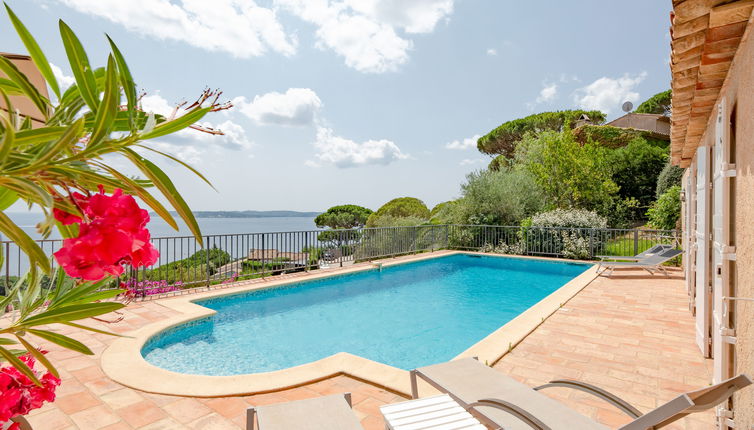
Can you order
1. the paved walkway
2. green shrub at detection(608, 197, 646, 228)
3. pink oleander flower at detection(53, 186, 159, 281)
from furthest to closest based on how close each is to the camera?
green shrub at detection(608, 197, 646, 228) → the paved walkway → pink oleander flower at detection(53, 186, 159, 281)

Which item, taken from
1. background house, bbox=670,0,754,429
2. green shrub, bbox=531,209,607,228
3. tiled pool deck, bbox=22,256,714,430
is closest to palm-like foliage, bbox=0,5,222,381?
tiled pool deck, bbox=22,256,714,430

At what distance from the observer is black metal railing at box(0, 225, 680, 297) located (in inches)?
270

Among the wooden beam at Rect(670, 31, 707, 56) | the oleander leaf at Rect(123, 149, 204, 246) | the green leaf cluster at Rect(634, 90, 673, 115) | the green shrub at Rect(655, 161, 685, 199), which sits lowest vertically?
the oleander leaf at Rect(123, 149, 204, 246)

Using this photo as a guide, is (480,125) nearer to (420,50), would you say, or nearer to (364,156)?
(364,156)

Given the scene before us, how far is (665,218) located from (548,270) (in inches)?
164

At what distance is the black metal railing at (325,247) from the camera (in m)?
6.87

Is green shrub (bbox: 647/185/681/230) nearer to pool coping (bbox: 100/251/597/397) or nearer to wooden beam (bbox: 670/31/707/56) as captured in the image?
pool coping (bbox: 100/251/597/397)

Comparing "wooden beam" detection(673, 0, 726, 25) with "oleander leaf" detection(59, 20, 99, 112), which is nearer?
"oleander leaf" detection(59, 20, 99, 112)

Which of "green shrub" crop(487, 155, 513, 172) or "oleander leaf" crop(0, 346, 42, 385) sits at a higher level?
"green shrub" crop(487, 155, 513, 172)

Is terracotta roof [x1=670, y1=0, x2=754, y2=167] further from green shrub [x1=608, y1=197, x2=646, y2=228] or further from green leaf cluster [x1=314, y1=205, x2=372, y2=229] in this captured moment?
green leaf cluster [x1=314, y1=205, x2=372, y2=229]

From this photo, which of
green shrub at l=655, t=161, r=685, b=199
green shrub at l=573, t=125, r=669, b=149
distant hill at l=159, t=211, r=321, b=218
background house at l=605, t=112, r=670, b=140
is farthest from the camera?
background house at l=605, t=112, r=670, b=140

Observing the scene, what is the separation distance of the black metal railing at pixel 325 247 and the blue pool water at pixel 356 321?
100cm

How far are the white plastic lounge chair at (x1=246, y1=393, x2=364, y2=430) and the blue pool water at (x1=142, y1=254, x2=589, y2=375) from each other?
2.65 meters

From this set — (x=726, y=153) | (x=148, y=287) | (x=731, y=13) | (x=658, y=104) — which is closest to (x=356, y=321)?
(x=148, y=287)
